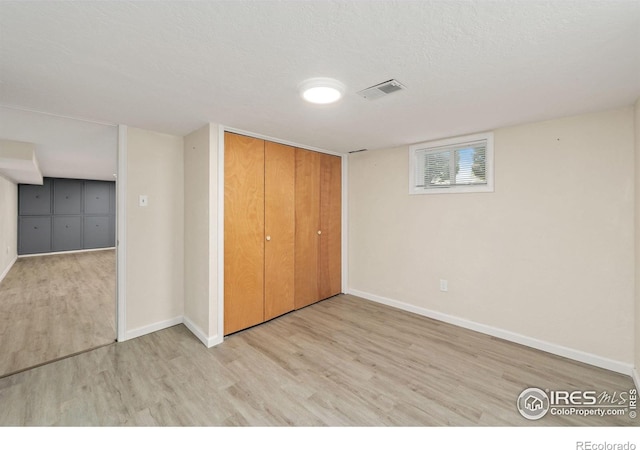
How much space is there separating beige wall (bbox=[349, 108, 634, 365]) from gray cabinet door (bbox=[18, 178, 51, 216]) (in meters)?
9.70

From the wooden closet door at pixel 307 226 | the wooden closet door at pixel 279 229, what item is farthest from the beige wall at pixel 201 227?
the wooden closet door at pixel 307 226

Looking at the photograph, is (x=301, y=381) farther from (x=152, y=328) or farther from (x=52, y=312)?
(x=52, y=312)

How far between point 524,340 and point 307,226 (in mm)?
2714

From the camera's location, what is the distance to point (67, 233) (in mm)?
8266

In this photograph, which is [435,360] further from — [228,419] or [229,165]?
[229,165]

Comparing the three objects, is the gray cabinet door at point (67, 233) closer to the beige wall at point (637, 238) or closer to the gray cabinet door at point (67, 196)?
the gray cabinet door at point (67, 196)

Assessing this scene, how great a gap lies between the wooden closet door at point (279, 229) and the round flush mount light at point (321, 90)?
140 centimetres

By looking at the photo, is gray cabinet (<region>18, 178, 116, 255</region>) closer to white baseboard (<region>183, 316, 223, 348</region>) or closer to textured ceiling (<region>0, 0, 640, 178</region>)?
textured ceiling (<region>0, 0, 640, 178</region>)

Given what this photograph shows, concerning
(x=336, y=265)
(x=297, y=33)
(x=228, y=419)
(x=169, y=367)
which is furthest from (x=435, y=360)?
(x=297, y=33)

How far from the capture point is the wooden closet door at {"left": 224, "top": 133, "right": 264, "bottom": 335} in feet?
9.64

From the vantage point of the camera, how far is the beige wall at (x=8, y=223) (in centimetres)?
568

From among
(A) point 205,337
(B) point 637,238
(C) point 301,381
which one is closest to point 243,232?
(A) point 205,337

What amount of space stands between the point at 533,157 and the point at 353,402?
275 centimetres

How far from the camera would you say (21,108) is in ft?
7.36
